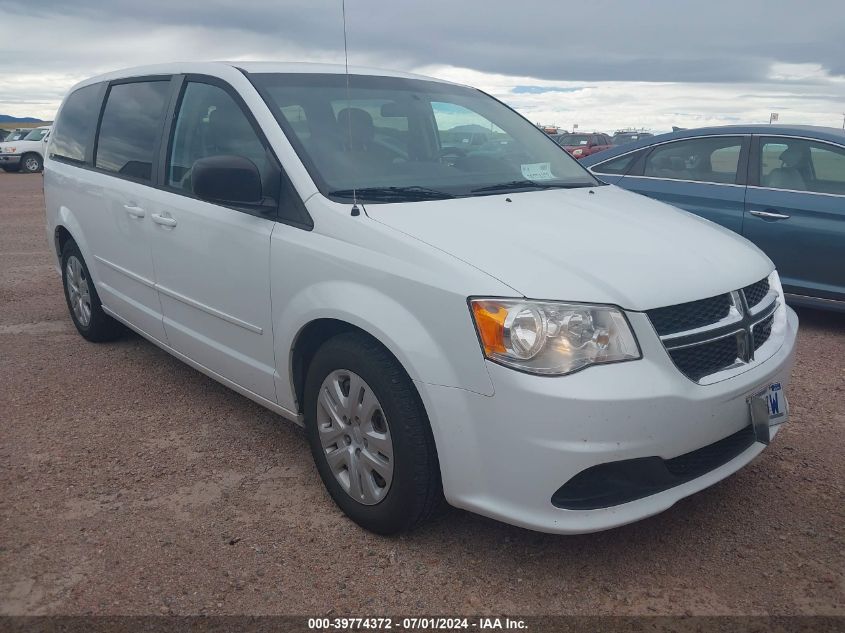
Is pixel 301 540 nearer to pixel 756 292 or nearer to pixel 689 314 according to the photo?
pixel 689 314

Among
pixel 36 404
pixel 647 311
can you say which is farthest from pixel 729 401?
pixel 36 404

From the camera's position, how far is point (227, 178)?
298cm

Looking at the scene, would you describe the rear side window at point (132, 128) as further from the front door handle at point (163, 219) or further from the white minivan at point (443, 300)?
the front door handle at point (163, 219)

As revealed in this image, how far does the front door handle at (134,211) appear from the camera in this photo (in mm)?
3965

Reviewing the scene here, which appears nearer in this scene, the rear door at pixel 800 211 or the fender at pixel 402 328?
the fender at pixel 402 328

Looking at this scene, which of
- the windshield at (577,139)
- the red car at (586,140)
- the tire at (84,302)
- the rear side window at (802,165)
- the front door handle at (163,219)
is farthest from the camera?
the windshield at (577,139)

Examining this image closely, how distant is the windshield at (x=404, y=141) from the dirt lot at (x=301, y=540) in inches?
53.1

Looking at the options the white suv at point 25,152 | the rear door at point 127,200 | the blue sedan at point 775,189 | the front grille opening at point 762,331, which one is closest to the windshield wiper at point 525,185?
the front grille opening at point 762,331

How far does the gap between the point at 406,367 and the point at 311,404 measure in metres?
0.66

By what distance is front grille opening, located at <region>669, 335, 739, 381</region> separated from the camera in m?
2.47

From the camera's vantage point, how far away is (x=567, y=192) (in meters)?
3.43

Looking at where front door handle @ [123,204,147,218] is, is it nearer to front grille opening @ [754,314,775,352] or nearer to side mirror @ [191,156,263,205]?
side mirror @ [191,156,263,205]

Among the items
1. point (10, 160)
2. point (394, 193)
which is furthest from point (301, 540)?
point (10, 160)

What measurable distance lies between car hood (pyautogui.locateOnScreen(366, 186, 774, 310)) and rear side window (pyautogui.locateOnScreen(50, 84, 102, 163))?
296cm
